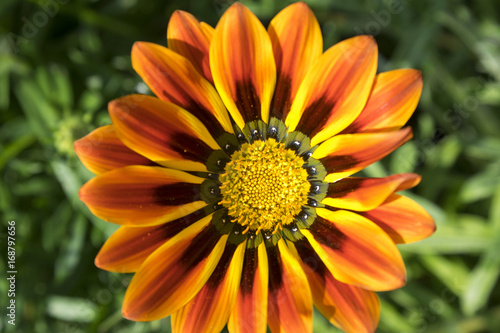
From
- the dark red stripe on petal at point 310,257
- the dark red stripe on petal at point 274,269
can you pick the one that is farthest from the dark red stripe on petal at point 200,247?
the dark red stripe on petal at point 310,257

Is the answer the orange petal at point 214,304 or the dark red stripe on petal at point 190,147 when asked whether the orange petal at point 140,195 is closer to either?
the dark red stripe on petal at point 190,147

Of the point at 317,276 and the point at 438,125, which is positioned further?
the point at 438,125

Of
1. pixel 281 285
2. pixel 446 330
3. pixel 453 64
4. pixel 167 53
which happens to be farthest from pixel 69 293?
pixel 453 64

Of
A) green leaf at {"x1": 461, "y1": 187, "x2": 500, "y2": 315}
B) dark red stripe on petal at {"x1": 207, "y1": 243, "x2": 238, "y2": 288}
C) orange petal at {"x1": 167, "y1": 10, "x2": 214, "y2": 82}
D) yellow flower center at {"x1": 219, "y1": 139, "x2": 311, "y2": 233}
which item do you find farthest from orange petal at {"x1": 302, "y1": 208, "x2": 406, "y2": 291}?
green leaf at {"x1": 461, "y1": 187, "x2": 500, "y2": 315}

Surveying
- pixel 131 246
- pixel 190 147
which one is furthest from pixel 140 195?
pixel 190 147

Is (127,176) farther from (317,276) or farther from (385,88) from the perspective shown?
(385,88)

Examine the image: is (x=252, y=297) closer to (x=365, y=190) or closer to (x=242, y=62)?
(x=365, y=190)
